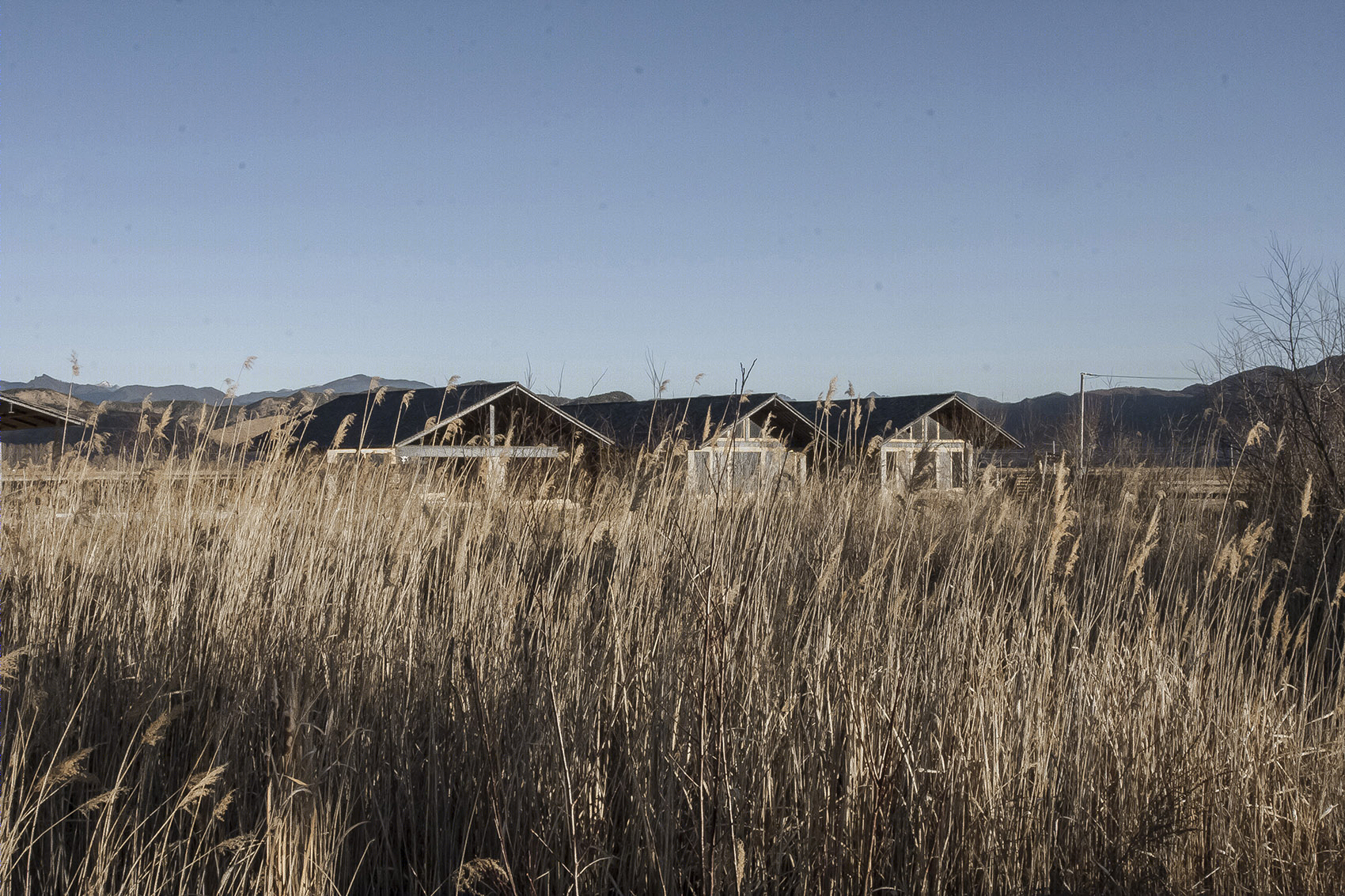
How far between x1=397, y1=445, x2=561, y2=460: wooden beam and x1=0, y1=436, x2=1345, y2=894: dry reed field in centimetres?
233

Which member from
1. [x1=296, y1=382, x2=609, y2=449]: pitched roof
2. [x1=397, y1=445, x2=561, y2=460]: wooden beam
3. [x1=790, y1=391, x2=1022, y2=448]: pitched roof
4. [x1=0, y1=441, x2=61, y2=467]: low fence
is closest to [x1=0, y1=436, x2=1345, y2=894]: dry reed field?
[x1=0, y1=441, x2=61, y2=467]: low fence

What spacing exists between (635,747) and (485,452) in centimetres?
392

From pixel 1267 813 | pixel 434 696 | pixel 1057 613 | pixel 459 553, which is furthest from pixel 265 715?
pixel 1267 813

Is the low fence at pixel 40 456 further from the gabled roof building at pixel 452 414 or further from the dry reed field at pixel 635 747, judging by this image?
the gabled roof building at pixel 452 414

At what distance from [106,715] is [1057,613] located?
276 centimetres

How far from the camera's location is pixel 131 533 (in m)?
3.87

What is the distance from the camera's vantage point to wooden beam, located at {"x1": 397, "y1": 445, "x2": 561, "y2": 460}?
18.0 ft

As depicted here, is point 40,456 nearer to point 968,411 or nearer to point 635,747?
point 635,747

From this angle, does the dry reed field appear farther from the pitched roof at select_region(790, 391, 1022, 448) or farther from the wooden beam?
the pitched roof at select_region(790, 391, 1022, 448)

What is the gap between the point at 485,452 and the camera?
581 centimetres

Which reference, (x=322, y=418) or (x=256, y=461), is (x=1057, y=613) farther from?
(x=322, y=418)

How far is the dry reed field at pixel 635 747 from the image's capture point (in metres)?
1.90

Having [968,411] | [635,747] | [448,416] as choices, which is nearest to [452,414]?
[448,416]

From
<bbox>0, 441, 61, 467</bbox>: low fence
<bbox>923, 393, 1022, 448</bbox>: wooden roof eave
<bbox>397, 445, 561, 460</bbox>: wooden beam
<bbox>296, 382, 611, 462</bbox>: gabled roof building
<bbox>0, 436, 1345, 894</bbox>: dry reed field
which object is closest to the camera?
<bbox>0, 436, 1345, 894</bbox>: dry reed field
